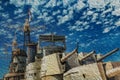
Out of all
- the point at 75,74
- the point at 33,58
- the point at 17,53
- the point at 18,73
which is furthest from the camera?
the point at 17,53

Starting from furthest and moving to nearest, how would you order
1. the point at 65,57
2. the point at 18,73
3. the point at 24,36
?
the point at 24,36, the point at 18,73, the point at 65,57

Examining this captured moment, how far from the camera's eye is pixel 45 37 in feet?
109

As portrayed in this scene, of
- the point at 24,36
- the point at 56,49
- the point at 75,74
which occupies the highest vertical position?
the point at 24,36

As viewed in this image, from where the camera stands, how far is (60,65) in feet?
84.4

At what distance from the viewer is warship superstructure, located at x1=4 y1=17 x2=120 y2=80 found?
746 inches

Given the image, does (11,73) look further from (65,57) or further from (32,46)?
(65,57)

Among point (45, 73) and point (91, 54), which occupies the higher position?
point (91, 54)

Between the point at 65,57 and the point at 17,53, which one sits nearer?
the point at 65,57

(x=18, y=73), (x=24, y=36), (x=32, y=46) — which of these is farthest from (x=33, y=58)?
(x=24, y=36)

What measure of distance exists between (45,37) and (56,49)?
331 centimetres

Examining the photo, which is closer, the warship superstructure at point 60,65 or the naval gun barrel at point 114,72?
the naval gun barrel at point 114,72

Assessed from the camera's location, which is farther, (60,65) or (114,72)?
(60,65)

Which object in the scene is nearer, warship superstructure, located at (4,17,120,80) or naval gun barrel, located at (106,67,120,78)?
naval gun barrel, located at (106,67,120,78)

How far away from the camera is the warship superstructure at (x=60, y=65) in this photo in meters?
19.0
